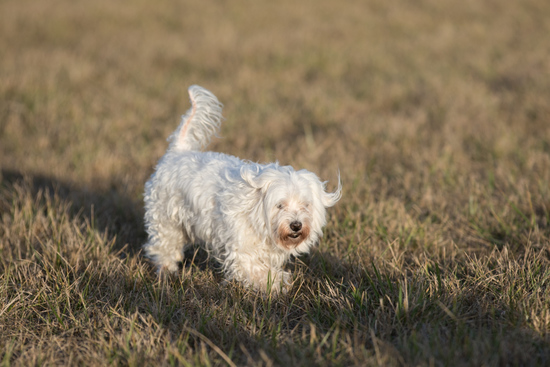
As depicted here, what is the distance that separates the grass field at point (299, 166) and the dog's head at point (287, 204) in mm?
432

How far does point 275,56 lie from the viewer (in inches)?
492

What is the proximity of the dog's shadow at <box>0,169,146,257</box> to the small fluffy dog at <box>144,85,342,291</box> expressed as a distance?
555 mm

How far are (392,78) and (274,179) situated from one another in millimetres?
8061

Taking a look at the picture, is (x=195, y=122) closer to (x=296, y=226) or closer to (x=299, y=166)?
(x=296, y=226)

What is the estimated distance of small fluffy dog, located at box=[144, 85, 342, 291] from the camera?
378cm

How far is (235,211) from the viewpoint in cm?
393

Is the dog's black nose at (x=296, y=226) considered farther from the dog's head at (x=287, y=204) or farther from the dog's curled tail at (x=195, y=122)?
the dog's curled tail at (x=195, y=122)

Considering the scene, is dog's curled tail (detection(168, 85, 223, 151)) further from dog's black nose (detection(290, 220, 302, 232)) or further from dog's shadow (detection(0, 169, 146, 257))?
dog's black nose (detection(290, 220, 302, 232))

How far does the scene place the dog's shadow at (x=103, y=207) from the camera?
5.19 meters

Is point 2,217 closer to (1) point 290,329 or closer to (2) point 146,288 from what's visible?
(2) point 146,288

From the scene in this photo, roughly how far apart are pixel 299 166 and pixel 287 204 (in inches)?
114

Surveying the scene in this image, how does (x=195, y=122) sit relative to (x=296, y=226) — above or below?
above

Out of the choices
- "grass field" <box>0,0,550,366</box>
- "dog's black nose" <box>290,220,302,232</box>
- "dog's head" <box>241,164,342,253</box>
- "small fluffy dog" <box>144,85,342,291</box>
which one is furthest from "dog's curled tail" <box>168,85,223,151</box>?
"dog's black nose" <box>290,220,302,232</box>

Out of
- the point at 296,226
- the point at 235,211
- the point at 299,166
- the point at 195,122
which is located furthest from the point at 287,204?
the point at 299,166
